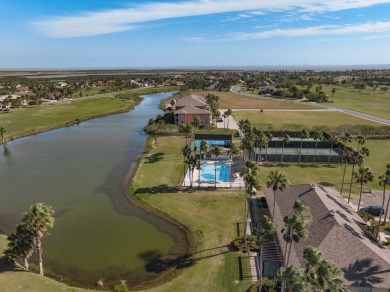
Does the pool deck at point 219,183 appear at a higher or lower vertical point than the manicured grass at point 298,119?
lower

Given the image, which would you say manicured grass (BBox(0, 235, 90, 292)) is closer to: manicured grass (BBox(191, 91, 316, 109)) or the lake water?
the lake water

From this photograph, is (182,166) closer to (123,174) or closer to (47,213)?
(123,174)

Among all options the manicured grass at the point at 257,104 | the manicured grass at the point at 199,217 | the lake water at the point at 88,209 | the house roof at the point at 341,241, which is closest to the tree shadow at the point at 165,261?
the lake water at the point at 88,209

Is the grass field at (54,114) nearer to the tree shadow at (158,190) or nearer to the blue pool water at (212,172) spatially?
the tree shadow at (158,190)

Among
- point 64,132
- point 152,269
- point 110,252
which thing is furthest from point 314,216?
point 64,132

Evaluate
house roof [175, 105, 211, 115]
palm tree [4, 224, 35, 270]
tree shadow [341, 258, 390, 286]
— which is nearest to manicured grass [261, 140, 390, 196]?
tree shadow [341, 258, 390, 286]

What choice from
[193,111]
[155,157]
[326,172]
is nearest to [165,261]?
[155,157]
